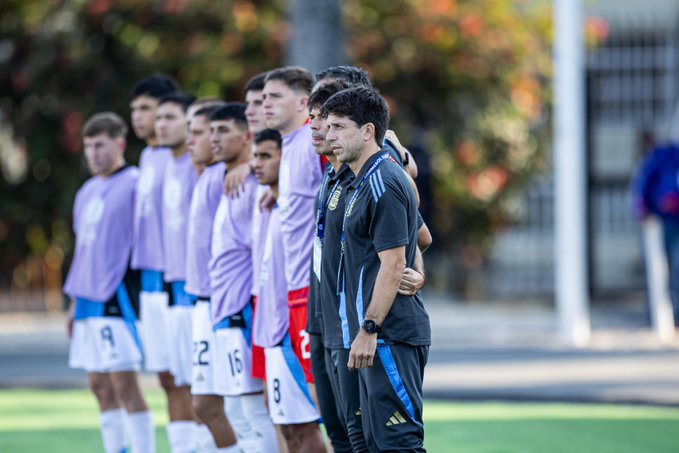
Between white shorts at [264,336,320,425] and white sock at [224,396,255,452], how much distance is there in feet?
2.26

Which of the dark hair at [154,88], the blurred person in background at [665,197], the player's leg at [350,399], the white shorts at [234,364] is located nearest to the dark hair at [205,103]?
the dark hair at [154,88]

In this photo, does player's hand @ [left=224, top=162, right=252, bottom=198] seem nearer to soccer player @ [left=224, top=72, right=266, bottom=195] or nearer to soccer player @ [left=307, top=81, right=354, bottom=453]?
soccer player @ [left=224, top=72, right=266, bottom=195]

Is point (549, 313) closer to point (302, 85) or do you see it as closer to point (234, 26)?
point (234, 26)

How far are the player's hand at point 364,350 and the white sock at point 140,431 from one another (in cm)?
330

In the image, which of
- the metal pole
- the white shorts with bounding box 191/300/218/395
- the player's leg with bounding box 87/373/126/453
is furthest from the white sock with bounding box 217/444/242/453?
the metal pole

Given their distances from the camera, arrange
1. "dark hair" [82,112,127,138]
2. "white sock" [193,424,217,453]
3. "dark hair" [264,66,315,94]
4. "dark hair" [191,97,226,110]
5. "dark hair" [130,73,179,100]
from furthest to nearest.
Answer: "dark hair" [130,73,179,100], "dark hair" [82,112,127,138], "dark hair" [191,97,226,110], "white sock" [193,424,217,453], "dark hair" [264,66,315,94]

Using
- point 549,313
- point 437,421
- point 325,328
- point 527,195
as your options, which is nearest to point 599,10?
point 527,195

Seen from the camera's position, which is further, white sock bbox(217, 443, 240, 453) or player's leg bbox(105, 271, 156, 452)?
player's leg bbox(105, 271, 156, 452)

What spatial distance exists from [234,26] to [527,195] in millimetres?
6660

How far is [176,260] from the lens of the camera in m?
9.20

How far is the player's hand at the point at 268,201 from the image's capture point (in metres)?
8.02

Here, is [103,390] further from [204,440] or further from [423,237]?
[423,237]

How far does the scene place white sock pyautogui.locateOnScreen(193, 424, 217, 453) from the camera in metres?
8.66

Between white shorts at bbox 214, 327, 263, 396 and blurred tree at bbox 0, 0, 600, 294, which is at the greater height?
blurred tree at bbox 0, 0, 600, 294
